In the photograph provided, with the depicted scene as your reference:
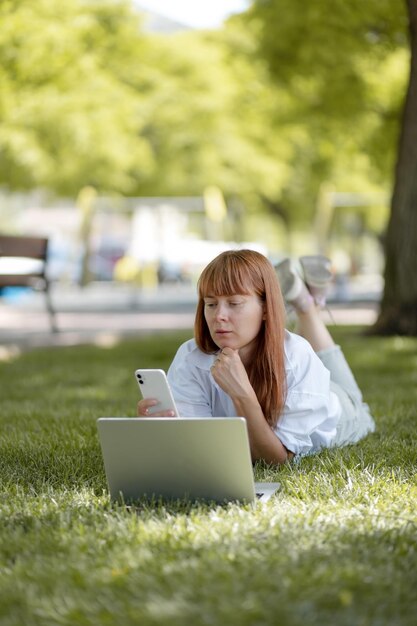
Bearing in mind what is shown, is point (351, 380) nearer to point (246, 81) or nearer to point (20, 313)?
point (20, 313)

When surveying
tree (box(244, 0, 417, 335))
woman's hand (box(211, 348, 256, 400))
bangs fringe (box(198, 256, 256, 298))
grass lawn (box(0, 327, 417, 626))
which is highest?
tree (box(244, 0, 417, 335))

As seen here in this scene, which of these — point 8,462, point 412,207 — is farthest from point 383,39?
point 8,462

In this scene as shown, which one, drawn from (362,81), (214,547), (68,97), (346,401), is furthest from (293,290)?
(68,97)

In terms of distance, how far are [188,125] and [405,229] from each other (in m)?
18.5

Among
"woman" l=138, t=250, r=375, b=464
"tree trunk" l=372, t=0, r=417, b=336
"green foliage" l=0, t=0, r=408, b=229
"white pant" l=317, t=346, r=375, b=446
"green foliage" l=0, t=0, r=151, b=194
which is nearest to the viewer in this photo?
"woman" l=138, t=250, r=375, b=464

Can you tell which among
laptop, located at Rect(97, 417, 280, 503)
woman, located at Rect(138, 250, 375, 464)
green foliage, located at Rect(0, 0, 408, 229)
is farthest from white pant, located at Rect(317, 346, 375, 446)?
green foliage, located at Rect(0, 0, 408, 229)

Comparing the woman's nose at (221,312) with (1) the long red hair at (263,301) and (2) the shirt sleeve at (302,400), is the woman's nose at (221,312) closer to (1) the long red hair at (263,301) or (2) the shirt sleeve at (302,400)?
(1) the long red hair at (263,301)

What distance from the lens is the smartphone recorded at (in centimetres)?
329

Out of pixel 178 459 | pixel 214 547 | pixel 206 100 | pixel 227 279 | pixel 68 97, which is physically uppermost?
pixel 206 100

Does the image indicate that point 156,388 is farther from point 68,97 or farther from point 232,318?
point 68,97

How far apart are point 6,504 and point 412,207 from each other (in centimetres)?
703

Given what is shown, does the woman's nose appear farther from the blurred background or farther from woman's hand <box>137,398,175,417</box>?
the blurred background

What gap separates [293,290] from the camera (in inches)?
190

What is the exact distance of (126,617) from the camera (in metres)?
2.26
